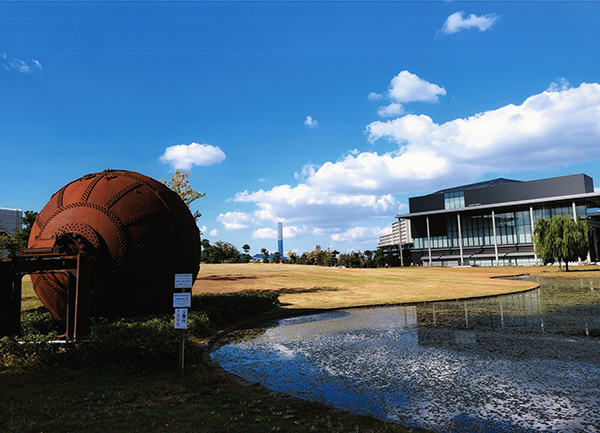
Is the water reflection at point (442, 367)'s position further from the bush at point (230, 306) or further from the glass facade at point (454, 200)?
the glass facade at point (454, 200)

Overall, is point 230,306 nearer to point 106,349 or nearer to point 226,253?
A: point 106,349

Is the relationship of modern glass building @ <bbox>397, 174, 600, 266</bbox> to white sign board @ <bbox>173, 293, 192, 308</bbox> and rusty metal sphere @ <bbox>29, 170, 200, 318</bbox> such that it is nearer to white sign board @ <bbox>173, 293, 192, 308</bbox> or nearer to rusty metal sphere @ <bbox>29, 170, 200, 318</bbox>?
rusty metal sphere @ <bbox>29, 170, 200, 318</bbox>

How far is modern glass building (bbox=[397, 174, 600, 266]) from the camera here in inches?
3214

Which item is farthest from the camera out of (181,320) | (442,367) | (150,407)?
(442,367)

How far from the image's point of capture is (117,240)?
1007cm

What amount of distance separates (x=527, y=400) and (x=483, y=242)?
→ 3679 inches

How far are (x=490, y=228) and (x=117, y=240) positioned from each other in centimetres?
9401

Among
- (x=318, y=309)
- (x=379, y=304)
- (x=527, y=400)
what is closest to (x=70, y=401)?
(x=527, y=400)

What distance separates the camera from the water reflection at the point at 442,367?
5918 millimetres

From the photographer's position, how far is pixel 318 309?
1900cm

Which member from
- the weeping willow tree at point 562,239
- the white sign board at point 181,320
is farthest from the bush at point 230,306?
the weeping willow tree at point 562,239

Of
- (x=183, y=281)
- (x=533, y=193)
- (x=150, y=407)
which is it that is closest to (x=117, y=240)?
(x=183, y=281)

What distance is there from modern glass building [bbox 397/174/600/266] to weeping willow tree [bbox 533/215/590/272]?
26.6 meters

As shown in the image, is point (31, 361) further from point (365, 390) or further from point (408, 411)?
point (408, 411)
